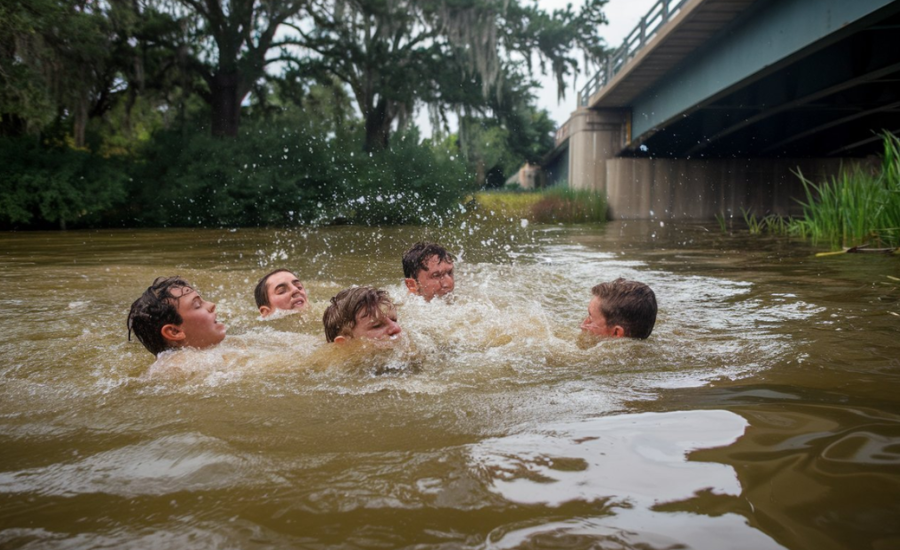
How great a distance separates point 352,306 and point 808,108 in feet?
67.9

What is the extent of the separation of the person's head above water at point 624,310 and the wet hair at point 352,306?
5.06ft

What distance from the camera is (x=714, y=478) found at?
2285mm

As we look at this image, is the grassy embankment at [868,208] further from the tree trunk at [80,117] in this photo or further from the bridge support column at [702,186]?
the tree trunk at [80,117]

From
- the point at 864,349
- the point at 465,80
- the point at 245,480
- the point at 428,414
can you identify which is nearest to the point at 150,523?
the point at 245,480

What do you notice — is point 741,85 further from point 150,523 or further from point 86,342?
point 150,523

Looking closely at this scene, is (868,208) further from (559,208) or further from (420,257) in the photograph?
(559,208)

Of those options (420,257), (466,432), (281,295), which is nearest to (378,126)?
(420,257)

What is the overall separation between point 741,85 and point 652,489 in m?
17.0

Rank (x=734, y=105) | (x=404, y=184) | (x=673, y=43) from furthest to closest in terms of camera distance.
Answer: (x=404, y=184) < (x=734, y=105) < (x=673, y=43)

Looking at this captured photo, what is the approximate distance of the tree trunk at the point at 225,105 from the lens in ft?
87.5

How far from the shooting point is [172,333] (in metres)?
4.59

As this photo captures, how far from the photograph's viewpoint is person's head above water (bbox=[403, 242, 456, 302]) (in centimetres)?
634

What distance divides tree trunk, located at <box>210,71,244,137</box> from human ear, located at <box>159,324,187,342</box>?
23.8 meters

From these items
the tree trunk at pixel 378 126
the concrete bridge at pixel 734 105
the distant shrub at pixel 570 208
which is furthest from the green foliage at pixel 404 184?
the concrete bridge at pixel 734 105
